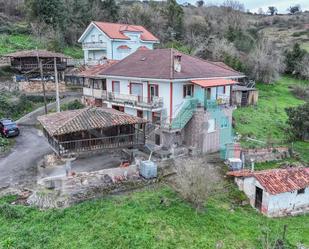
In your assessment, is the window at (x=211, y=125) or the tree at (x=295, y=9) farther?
the tree at (x=295, y=9)

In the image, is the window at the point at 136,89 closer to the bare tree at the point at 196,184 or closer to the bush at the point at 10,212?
the bare tree at the point at 196,184

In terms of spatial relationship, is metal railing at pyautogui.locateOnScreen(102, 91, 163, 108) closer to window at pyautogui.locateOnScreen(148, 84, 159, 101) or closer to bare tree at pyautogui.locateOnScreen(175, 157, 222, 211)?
window at pyautogui.locateOnScreen(148, 84, 159, 101)

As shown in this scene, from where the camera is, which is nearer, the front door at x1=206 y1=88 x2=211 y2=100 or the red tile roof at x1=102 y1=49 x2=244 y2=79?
the red tile roof at x1=102 y1=49 x2=244 y2=79

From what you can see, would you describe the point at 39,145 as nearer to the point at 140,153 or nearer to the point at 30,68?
the point at 140,153

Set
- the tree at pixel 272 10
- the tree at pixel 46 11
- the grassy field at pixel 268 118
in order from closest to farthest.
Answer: the grassy field at pixel 268 118
the tree at pixel 46 11
the tree at pixel 272 10

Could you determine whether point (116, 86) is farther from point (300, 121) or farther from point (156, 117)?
point (300, 121)

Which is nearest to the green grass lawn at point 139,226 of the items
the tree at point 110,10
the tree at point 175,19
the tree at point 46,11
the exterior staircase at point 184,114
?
the exterior staircase at point 184,114

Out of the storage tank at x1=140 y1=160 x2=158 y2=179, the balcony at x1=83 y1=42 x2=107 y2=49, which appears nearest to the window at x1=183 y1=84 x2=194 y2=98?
the storage tank at x1=140 y1=160 x2=158 y2=179
